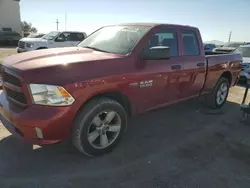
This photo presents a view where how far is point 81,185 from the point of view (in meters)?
2.60

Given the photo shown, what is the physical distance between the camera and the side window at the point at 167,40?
12.3ft

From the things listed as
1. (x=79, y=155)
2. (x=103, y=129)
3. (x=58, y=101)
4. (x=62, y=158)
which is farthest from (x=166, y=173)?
(x=58, y=101)

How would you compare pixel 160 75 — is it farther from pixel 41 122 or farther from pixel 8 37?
pixel 8 37

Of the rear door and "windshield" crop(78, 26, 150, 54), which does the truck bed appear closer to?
the rear door

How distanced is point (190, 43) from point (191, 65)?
0.52 m

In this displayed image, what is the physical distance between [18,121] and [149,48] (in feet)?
6.97

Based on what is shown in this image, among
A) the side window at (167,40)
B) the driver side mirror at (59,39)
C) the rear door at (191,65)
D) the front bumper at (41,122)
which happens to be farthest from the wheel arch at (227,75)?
the driver side mirror at (59,39)

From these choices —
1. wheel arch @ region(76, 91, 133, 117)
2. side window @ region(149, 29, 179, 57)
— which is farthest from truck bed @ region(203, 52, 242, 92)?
wheel arch @ region(76, 91, 133, 117)

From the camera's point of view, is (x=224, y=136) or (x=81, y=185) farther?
(x=224, y=136)

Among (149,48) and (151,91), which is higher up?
(149,48)

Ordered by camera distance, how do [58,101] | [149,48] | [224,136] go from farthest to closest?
1. [224,136]
2. [149,48]
3. [58,101]

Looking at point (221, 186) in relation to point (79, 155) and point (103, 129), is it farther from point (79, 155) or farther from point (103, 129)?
point (79, 155)

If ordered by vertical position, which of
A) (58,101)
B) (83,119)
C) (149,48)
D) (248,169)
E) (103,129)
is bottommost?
(248,169)

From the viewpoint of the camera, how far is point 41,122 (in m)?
2.53
